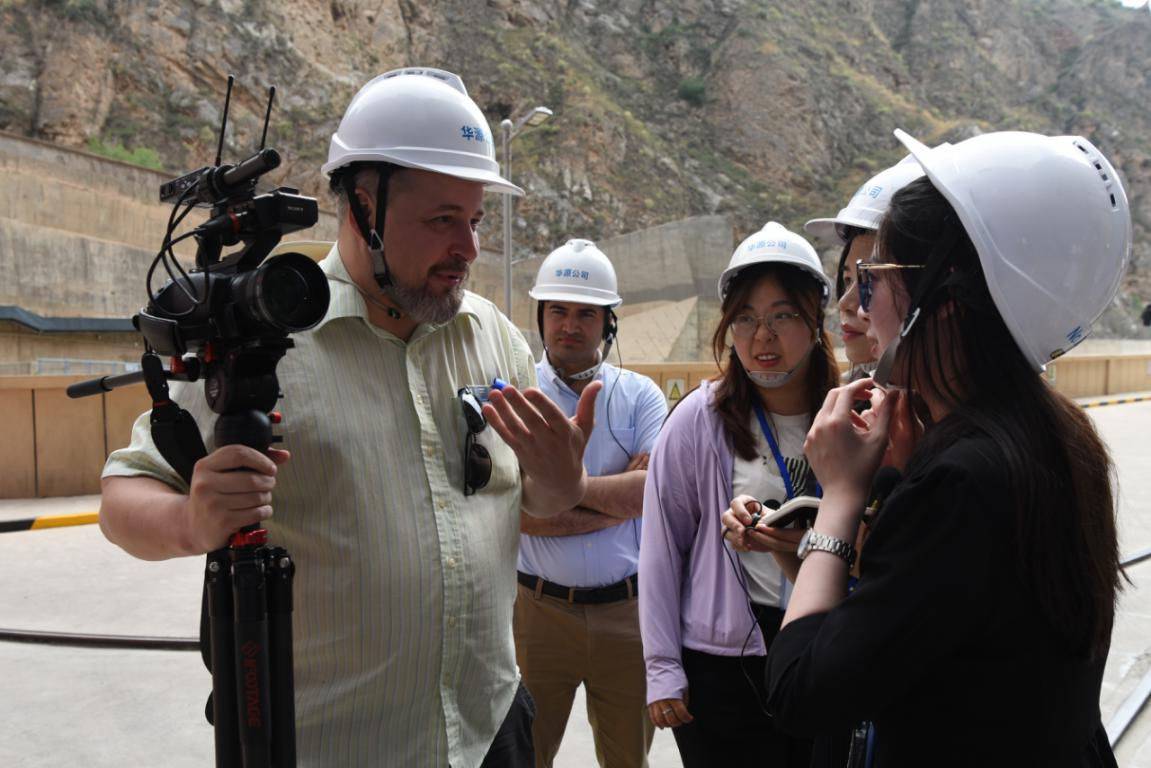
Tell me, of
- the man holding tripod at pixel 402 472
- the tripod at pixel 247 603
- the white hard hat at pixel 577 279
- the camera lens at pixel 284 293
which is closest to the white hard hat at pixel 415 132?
the man holding tripod at pixel 402 472

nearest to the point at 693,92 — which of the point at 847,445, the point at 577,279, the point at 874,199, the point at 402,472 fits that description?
the point at 577,279

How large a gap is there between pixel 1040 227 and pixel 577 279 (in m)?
3.20

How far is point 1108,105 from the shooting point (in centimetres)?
7950

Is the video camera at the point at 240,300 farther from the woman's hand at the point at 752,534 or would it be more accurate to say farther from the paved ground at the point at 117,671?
the paved ground at the point at 117,671

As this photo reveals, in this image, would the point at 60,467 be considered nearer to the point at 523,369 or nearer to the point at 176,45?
the point at 523,369

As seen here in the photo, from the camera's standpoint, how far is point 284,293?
1.62 metres

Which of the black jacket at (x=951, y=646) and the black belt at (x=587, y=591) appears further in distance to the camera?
the black belt at (x=587, y=591)

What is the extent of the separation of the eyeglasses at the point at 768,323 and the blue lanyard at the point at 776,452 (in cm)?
27

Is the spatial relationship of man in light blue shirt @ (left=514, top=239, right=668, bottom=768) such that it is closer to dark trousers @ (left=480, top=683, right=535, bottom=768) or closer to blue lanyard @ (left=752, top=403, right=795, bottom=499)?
blue lanyard @ (left=752, top=403, right=795, bottom=499)

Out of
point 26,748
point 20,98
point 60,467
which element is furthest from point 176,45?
point 26,748

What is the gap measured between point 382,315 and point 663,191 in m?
49.7

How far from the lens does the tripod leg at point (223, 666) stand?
1.61 m

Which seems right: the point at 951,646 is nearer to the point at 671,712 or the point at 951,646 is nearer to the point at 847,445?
the point at 847,445

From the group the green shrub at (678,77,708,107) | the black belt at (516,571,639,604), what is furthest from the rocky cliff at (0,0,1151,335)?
the black belt at (516,571,639,604)
